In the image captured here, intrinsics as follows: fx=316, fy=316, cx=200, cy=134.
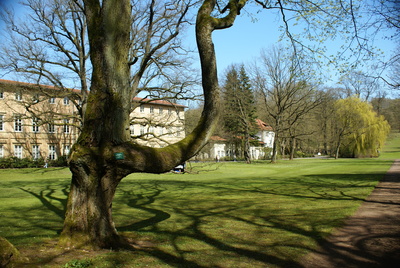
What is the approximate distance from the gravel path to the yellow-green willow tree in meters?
52.7

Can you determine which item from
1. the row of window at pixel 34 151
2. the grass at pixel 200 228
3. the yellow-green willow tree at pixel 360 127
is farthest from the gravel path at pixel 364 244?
the yellow-green willow tree at pixel 360 127

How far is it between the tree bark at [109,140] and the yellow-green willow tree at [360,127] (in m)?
58.6

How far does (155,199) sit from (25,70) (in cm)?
1607

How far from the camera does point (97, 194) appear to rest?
598 centimetres

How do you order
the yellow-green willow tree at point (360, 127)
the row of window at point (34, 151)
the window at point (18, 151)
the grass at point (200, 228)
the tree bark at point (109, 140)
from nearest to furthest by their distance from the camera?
the grass at point (200, 228) < the tree bark at point (109, 140) < the row of window at point (34, 151) < the window at point (18, 151) < the yellow-green willow tree at point (360, 127)

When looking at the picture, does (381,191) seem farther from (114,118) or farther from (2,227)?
(2,227)

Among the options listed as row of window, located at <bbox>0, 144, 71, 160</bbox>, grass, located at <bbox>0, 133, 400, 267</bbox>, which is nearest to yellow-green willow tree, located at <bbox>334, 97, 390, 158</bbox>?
grass, located at <bbox>0, 133, 400, 267</bbox>

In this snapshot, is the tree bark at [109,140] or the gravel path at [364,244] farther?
the tree bark at [109,140]

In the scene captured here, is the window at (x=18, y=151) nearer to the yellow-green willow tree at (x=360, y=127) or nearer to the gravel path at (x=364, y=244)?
the gravel path at (x=364, y=244)

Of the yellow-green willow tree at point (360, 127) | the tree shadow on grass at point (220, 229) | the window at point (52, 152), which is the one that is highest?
the yellow-green willow tree at point (360, 127)

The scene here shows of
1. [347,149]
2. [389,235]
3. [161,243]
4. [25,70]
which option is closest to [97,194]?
[161,243]

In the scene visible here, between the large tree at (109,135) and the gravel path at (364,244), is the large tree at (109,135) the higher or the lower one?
the higher one

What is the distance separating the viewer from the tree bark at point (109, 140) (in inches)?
231

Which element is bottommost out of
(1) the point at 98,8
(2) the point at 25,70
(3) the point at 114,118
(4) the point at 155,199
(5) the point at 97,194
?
(4) the point at 155,199
